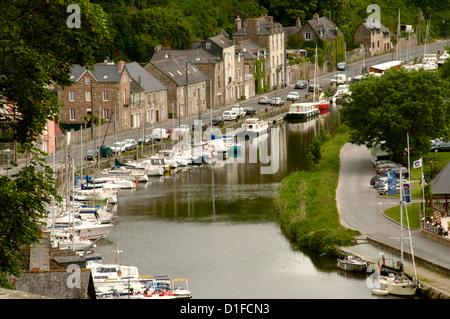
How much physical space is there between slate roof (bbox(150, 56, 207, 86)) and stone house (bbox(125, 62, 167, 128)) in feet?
5.18

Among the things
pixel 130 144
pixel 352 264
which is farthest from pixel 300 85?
pixel 352 264

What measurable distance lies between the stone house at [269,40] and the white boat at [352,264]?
67293 millimetres

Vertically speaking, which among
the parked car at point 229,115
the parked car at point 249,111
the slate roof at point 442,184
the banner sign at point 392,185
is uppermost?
the parked car at point 249,111

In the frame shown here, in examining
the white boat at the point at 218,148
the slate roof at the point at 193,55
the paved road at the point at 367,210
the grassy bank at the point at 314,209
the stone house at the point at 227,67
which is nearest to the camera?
the paved road at the point at 367,210

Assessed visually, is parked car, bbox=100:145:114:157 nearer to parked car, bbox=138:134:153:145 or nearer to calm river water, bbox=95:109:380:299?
parked car, bbox=138:134:153:145

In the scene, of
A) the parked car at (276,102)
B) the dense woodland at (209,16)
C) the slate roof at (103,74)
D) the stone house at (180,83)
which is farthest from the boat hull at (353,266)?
the parked car at (276,102)

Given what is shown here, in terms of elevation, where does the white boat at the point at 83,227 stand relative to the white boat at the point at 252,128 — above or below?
below

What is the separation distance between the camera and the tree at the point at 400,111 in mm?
58188

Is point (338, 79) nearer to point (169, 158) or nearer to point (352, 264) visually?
point (169, 158)

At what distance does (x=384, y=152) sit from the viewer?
62.3 metres

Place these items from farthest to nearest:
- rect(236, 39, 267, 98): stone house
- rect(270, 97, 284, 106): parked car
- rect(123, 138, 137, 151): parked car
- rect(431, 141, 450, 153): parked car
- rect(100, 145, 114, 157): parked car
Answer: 1. rect(236, 39, 267, 98): stone house
2. rect(270, 97, 284, 106): parked car
3. rect(123, 138, 137, 151): parked car
4. rect(100, 145, 114, 157): parked car
5. rect(431, 141, 450, 153): parked car

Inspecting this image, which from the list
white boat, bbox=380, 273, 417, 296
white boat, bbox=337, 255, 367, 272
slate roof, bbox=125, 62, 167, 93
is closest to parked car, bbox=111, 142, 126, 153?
slate roof, bbox=125, 62, 167, 93

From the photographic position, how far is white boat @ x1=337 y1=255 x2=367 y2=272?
37.7m

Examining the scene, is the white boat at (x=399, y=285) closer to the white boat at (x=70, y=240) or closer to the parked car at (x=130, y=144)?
the white boat at (x=70, y=240)
